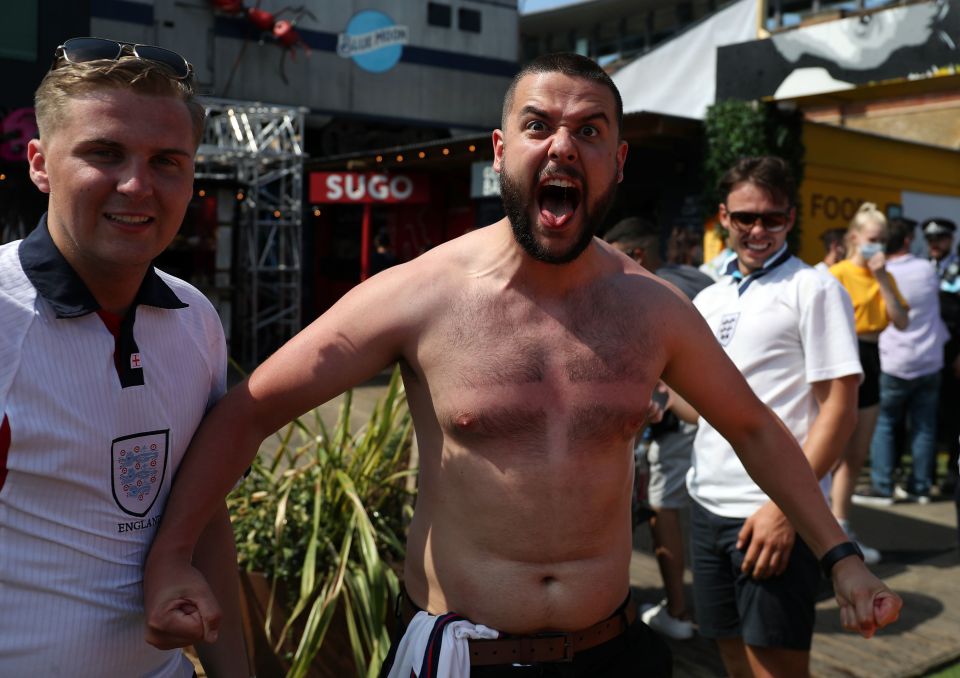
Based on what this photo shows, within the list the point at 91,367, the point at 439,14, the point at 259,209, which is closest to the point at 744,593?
the point at 91,367

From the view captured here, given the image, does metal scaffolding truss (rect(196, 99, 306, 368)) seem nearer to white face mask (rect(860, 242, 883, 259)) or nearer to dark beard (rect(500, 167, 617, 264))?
white face mask (rect(860, 242, 883, 259))

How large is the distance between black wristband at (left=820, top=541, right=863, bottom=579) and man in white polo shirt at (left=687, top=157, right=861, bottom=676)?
0.64m

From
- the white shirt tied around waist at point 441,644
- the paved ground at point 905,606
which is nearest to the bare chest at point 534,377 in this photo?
the white shirt tied around waist at point 441,644

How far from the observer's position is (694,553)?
3297 millimetres

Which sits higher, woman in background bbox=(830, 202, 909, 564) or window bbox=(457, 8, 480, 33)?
window bbox=(457, 8, 480, 33)

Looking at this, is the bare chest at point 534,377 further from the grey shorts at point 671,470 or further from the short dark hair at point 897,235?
the short dark hair at point 897,235

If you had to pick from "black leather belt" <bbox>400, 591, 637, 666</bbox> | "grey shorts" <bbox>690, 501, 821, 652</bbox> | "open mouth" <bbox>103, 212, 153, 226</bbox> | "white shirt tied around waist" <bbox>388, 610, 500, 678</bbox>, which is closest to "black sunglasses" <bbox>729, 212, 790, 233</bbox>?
"grey shorts" <bbox>690, 501, 821, 652</bbox>

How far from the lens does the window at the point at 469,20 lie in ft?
65.5

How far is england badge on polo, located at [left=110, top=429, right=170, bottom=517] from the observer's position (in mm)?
1589

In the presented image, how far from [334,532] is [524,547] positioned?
5.37 ft

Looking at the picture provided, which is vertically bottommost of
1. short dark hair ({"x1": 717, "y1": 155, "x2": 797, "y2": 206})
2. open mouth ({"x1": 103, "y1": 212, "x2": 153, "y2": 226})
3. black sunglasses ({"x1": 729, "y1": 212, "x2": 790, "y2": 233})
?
open mouth ({"x1": 103, "y1": 212, "x2": 153, "y2": 226})

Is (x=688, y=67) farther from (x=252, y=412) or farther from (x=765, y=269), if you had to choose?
(x=252, y=412)

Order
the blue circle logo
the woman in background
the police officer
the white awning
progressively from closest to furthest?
the woman in background, the police officer, the white awning, the blue circle logo

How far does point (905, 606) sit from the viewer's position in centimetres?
488
